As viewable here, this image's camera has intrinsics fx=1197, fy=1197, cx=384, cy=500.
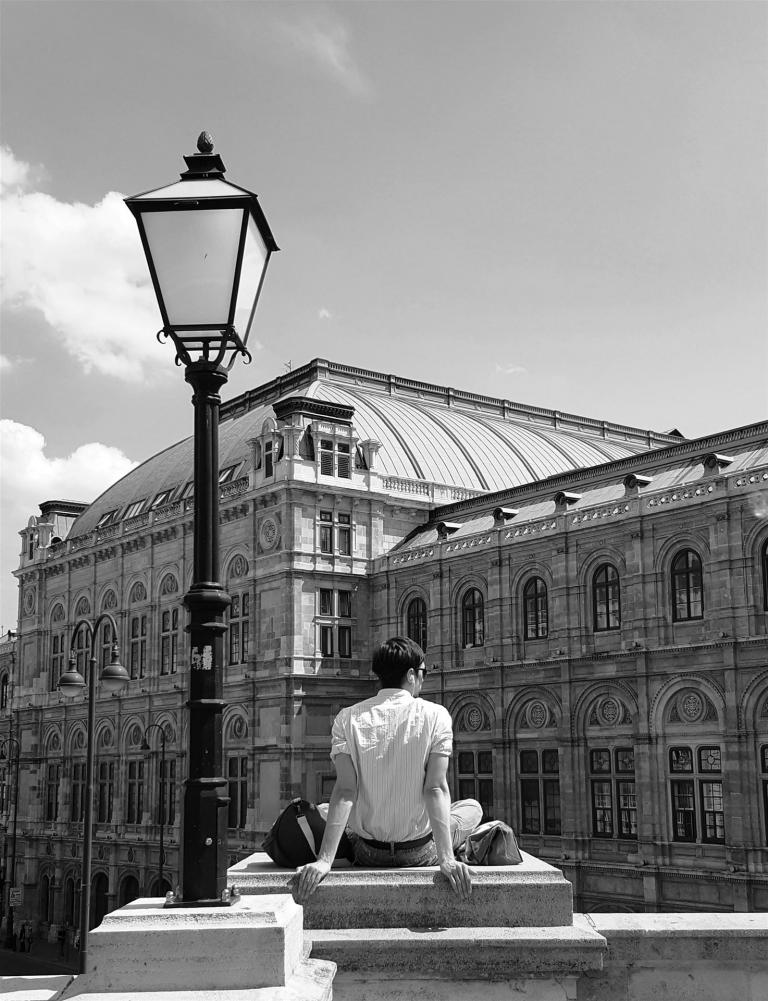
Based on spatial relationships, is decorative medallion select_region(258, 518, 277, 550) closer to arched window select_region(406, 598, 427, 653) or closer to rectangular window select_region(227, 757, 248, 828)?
arched window select_region(406, 598, 427, 653)

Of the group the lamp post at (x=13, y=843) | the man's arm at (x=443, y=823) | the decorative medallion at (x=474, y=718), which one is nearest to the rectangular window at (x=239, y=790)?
the decorative medallion at (x=474, y=718)

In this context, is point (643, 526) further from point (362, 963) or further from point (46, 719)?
point (46, 719)

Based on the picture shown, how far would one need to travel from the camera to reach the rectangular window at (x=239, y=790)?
163 feet

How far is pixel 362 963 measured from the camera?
6.92m

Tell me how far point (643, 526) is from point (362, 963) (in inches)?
1313

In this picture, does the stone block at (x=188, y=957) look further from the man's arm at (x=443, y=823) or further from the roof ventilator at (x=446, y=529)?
the roof ventilator at (x=446, y=529)

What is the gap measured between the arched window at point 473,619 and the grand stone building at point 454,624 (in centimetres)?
10

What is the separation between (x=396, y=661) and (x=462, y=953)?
183 centimetres

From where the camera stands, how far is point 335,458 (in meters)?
51.7

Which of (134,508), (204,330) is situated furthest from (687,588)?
(134,508)

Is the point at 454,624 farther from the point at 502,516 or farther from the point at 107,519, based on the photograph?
the point at 107,519

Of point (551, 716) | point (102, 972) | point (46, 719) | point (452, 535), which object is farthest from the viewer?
point (46, 719)

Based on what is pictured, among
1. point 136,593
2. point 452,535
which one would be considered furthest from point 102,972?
point 136,593

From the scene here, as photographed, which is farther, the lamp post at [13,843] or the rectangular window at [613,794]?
the lamp post at [13,843]
